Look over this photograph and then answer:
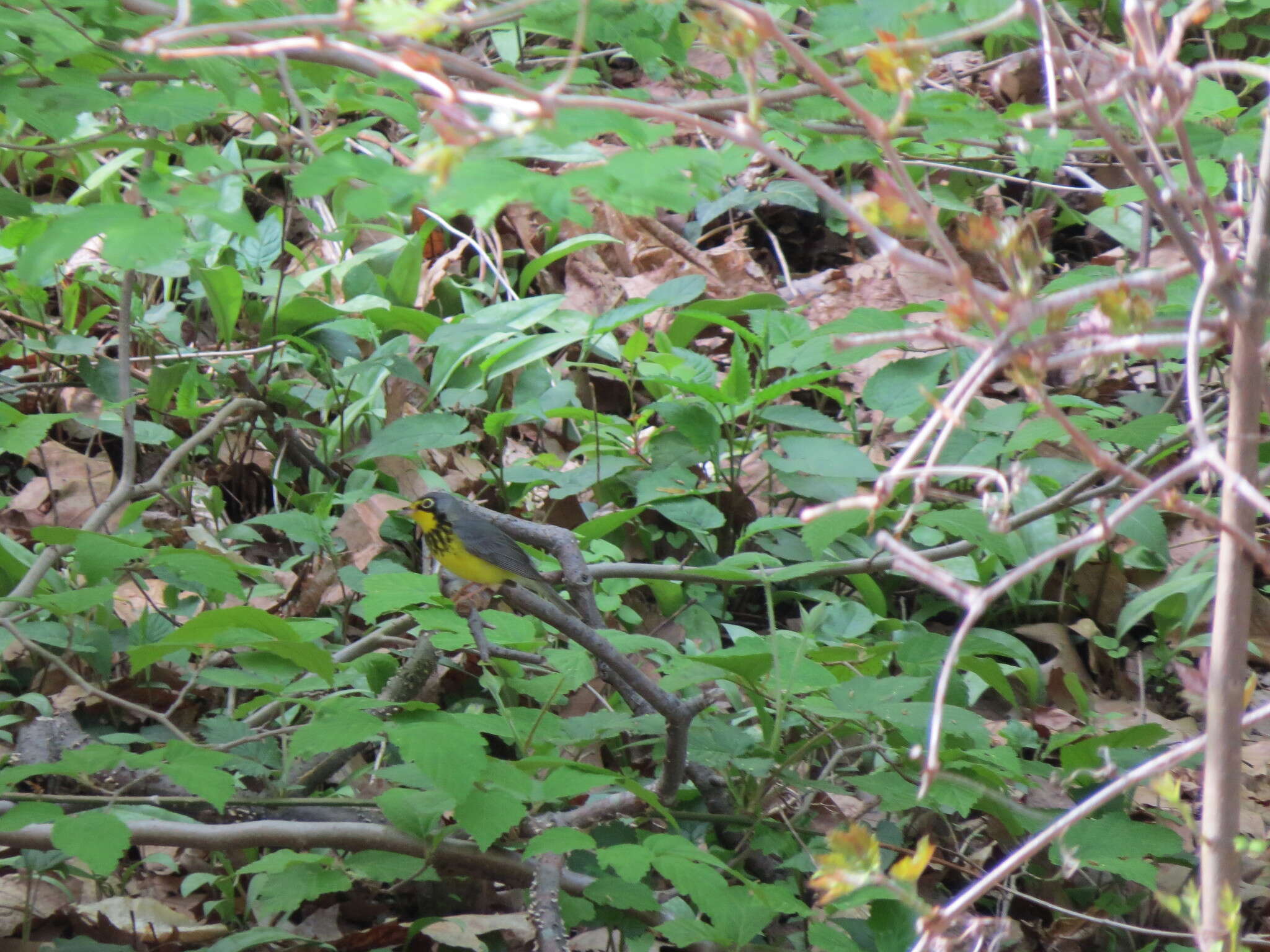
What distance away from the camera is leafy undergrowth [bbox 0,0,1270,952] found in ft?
4.40

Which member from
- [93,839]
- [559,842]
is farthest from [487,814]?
[93,839]

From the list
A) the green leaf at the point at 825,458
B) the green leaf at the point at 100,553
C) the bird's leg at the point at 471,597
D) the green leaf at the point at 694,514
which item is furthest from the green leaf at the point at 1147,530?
the green leaf at the point at 100,553

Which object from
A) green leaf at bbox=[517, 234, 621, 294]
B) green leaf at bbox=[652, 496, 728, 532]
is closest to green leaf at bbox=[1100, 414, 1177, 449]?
green leaf at bbox=[652, 496, 728, 532]

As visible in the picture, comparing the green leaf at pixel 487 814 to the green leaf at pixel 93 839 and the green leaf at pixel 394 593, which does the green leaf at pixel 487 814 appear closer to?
the green leaf at pixel 394 593

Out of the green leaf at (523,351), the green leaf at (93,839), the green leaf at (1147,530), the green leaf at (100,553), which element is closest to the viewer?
the green leaf at (93,839)

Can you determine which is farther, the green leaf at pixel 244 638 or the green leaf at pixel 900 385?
the green leaf at pixel 900 385

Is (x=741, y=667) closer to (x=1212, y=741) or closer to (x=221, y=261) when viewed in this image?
(x=1212, y=741)

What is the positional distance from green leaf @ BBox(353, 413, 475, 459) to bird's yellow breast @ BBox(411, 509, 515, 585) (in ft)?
0.87

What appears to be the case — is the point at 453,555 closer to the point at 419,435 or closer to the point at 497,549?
the point at 497,549

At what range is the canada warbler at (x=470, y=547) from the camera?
3758 millimetres

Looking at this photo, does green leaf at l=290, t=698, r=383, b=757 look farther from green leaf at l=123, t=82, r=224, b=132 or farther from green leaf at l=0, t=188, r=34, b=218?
green leaf at l=0, t=188, r=34, b=218

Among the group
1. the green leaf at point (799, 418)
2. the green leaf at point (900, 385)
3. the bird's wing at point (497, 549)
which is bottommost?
the bird's wing at point (497, 549)

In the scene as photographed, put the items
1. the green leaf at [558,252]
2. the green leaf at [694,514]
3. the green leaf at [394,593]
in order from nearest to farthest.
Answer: the green leaf at [394,593], the green leaf at [694,514], the green leaf at [558,252]

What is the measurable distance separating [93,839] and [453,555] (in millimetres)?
2099
